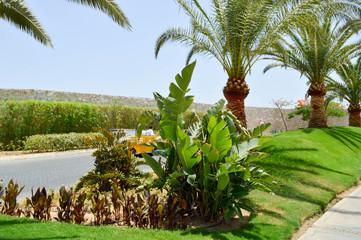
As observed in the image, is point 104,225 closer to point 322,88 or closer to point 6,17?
point 6,17

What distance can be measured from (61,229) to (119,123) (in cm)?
1686

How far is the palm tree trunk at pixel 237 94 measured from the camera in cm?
1030

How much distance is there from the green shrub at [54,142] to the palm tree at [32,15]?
6.34 meters

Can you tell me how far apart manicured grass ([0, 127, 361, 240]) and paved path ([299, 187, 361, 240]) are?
0.26 m

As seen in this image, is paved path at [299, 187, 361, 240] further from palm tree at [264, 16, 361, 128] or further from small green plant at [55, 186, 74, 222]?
palm tree at [264, 16, 361, 128]

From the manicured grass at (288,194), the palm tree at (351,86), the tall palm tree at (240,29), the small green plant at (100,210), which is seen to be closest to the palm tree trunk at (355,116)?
the palm tree at (351,86)

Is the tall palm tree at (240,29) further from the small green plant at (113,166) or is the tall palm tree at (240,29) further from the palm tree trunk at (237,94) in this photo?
the small green plant at (113,166)

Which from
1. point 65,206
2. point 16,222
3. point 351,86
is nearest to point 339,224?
point 65,206

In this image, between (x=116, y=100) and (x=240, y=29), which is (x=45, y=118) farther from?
(x=240, y=29)

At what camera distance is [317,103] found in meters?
15.6

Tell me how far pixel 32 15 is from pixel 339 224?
9.34 metres

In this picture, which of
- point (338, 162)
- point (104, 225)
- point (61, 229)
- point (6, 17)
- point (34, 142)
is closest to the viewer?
point (61, 229)

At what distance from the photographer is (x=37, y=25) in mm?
8234

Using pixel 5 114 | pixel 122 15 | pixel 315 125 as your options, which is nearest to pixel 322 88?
pixel 315 125
